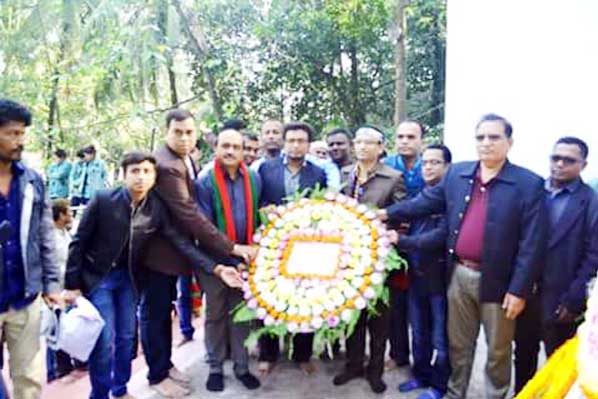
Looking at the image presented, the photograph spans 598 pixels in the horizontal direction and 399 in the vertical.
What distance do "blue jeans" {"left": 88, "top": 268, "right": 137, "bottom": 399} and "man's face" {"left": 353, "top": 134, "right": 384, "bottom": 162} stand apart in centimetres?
171

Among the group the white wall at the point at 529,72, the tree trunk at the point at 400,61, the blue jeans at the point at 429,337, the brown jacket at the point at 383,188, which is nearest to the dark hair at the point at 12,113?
the brown jacket at the point at 383,188

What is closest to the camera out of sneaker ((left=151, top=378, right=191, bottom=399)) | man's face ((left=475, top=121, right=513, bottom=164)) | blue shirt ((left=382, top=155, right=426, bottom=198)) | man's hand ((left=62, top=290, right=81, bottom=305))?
man's face ((left=475, top=121, right=513, bottom=164))

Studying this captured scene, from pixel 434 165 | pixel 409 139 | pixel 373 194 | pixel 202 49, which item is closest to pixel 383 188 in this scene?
pixel 373 194

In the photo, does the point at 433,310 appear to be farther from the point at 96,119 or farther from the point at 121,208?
the point at 96,119

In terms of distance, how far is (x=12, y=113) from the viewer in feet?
9.64

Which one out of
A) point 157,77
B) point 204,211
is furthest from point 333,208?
point 157,77

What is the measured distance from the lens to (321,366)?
170 inches

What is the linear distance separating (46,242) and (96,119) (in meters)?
14.3

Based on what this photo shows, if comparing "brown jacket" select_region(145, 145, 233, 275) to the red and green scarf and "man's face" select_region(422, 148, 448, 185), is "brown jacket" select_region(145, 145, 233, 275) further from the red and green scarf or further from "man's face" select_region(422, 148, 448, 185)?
"man's face" select_region(422, 148, 448, 185)

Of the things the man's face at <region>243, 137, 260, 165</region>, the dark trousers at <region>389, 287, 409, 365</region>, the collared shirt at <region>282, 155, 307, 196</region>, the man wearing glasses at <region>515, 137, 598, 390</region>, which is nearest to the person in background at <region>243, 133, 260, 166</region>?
the man's face at <region>243, 137, 260, 165</region>

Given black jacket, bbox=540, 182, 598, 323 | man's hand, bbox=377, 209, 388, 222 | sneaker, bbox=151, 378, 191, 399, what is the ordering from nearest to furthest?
black jacket, bbox=540, 182, 598, 323, man's hand, bbox=377, 209, 388, 222, sneaker, bbox=151, 378, 191, 399

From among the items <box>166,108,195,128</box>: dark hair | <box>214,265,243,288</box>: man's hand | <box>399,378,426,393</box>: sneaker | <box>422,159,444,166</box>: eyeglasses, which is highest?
<box>166,108,195,128</box>: dark hair

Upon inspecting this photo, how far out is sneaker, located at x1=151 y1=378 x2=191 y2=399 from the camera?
12.6 ft

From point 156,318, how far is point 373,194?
1.67 m
